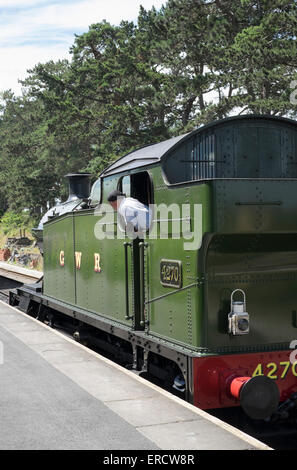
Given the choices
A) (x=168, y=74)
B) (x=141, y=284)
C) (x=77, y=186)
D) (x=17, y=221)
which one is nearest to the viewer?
(x=141, y=284)

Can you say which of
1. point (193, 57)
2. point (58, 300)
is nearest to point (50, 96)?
point (193, 57)

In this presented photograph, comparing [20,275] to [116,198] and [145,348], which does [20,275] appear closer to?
[116,198]

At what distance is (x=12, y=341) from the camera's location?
9.02 metres

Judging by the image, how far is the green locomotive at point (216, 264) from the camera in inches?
216

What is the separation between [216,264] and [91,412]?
75.2 inches

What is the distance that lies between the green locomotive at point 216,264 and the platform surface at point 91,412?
402 millimetres

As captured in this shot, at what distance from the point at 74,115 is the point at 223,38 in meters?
11.5

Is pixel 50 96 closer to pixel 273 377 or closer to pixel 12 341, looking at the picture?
pixel 12 341

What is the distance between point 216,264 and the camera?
5.57 metres

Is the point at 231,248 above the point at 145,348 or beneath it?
above

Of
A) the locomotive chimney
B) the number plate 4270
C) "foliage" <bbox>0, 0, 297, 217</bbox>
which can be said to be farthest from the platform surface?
"foliage" <bbox>0, 0, 297, 217</bbox>

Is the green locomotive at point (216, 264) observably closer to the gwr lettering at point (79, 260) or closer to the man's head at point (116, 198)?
the man's head at point (116, 198)

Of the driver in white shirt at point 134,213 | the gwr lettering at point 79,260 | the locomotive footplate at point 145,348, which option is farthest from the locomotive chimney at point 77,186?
the driver in white shirt at point 134,213

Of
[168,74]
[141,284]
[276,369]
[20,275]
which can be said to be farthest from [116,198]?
[168,74]
